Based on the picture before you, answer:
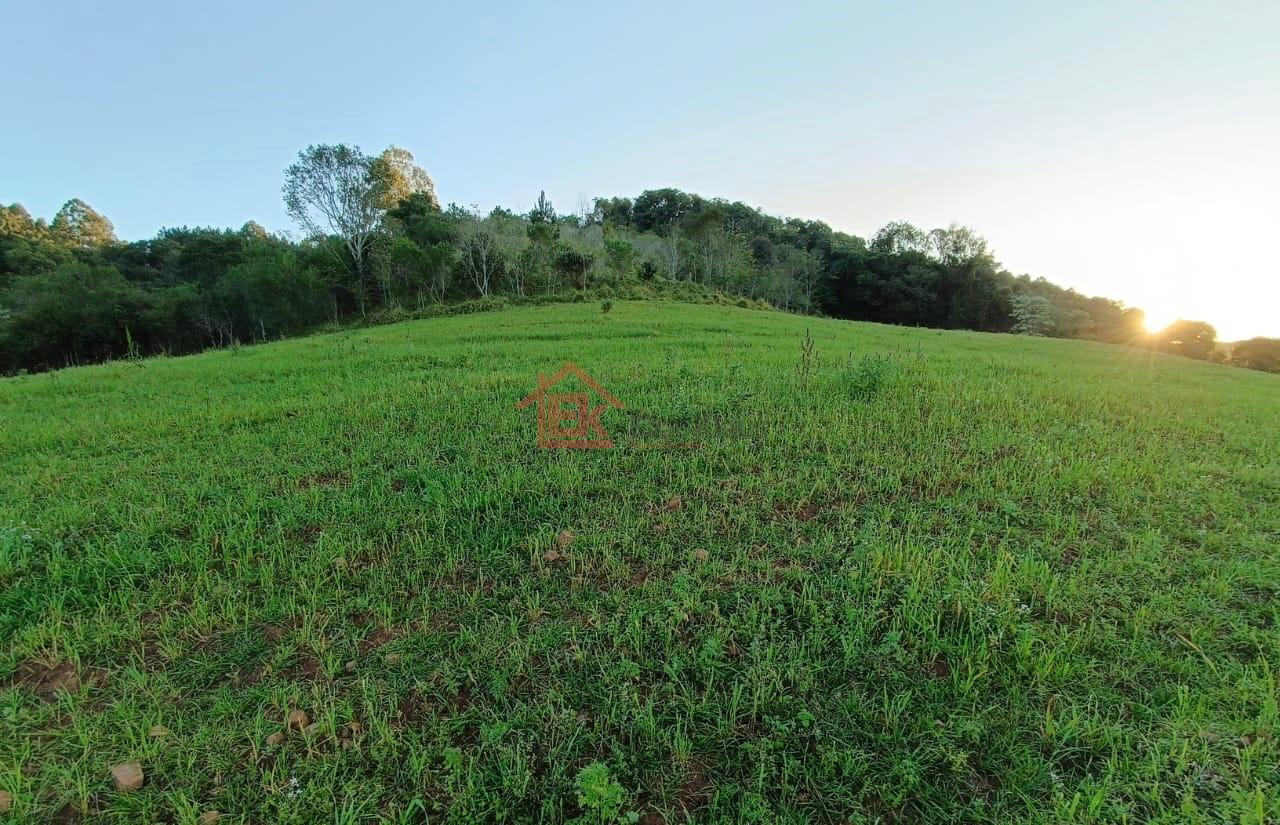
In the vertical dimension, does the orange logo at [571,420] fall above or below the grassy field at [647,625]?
above

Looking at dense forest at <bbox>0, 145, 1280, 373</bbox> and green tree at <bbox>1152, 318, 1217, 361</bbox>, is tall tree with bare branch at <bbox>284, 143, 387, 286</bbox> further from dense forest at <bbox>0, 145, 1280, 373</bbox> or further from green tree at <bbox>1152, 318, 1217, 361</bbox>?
green tree at <bbox>1152, 318, 1217, 361</bbox>

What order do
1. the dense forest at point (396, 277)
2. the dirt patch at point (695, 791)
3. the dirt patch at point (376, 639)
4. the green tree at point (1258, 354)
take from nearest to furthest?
the dirt patch at point (695, 791), the dirt patch at point (376, 639), the green tree at point (1258, 354), the dense forest at point (396, 277)

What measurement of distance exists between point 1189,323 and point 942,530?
3218 cm

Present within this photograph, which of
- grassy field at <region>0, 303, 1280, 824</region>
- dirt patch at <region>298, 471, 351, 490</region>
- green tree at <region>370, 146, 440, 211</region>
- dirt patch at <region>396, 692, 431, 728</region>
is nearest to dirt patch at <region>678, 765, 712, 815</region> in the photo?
grassy field at <region>0, 303, 1280, 824</region>

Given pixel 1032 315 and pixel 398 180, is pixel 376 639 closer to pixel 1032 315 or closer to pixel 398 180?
pixel 398 180

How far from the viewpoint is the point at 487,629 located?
7.90 feet

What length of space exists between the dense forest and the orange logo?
23.4 metres

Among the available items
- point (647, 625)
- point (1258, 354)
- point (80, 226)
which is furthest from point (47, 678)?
point (80, 226)

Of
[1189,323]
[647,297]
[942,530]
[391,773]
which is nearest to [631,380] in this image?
[942,530]

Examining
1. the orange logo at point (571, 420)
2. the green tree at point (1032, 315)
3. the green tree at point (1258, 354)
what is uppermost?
the green tree at point (1032, 315)

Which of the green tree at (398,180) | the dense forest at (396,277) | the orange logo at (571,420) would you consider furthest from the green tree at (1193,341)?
the green tree at (398,180)

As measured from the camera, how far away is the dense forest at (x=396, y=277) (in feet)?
95.3

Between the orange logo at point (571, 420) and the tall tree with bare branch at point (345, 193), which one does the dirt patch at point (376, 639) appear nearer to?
the orange logo at point (571, 420)

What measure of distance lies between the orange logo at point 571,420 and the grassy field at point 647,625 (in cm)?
23
